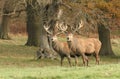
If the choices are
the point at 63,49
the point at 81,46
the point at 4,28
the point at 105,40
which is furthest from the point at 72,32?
the point at 4,28

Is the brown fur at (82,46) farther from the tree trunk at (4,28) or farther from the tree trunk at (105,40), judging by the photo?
the tree trunk at (4,28)

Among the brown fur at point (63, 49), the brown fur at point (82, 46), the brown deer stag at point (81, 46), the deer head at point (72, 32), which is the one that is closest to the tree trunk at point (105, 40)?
the deer head at point (72, 32)

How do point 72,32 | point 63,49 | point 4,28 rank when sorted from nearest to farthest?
point 63,49
point 72,32
point 4,28

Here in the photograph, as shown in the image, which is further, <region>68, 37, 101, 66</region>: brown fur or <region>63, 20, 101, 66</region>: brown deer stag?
<region>68, 37, 101, 66</region>: brown fur

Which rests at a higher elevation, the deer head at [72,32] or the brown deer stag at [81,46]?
the deer head at [72,32]

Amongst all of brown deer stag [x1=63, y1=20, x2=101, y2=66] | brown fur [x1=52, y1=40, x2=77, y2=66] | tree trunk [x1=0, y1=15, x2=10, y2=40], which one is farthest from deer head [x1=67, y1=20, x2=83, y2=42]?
tree trunk [x1=0, y1=15, x2=10, y2=40]

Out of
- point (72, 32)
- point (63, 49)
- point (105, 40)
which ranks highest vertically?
point (72, 32)

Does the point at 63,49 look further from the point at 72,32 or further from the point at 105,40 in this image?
the point at 105,40

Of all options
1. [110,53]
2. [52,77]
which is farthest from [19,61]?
[52,77]

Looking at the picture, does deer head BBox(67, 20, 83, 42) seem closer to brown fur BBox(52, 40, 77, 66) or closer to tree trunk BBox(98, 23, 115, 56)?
brown fur BBox(52, 40, 77, 66)

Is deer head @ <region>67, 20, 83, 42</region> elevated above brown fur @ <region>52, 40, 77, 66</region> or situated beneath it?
elevated above

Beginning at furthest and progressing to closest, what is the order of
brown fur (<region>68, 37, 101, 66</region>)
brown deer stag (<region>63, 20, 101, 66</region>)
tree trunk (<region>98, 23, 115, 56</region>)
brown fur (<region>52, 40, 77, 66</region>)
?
tree trunk (<region>98, 23, 115, 56</region>)
brown fur (<region>52, 40, 77, 66</region>)
brown fur (<region>68, 37, 101, 66</region>)
brown deer stag (<region>63, 20, 101, 66</region>)

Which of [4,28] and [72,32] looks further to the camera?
[4,28]

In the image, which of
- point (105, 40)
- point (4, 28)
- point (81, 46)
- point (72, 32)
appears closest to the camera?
point (81, 46)
